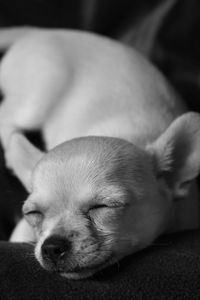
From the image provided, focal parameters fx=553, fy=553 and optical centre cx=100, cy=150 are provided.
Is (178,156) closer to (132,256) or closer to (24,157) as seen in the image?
(132,256)

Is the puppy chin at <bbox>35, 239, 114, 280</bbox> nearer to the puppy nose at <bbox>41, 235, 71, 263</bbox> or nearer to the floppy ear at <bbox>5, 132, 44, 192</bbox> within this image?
the puppy nose at <bbox>41, 235, 71, 263</bbox>

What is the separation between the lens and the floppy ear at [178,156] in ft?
6.48

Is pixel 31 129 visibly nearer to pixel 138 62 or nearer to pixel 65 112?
pixel 65 112

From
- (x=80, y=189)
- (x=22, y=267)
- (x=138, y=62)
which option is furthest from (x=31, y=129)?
(x=22, y=267)

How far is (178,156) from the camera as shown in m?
2.03

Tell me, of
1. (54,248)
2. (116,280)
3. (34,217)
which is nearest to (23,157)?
(34,217)

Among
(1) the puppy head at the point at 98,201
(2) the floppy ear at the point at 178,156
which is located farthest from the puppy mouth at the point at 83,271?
(2) the floppy ear at the point at 178,156

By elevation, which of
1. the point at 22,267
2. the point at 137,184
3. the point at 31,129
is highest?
the point at 137,184

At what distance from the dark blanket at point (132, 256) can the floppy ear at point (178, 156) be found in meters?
0.24

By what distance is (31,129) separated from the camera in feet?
8.86

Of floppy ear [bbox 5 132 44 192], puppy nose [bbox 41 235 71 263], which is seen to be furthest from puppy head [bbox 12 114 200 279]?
floppy ear [bbox 5 132 44 192]

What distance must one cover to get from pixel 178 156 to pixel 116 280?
2.08 feet

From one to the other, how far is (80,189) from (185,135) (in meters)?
0.48

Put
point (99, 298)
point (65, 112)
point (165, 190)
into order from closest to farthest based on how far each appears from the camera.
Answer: point (99, 298) < point (165, 190) < point (65, 112)
